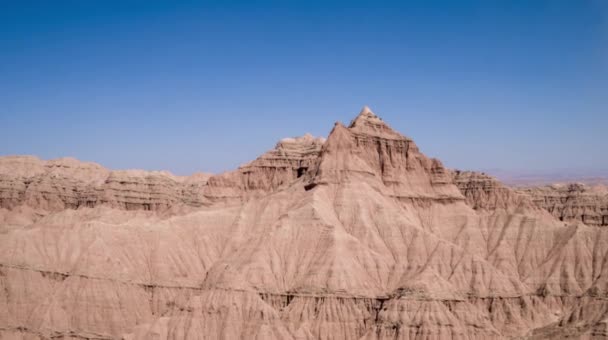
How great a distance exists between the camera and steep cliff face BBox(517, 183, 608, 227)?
180125mm

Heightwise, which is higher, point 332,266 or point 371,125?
point 371,125

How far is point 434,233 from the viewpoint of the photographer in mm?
145250

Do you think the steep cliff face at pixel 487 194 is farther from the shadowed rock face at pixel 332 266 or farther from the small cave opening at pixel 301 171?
the small cave opening at pixel 301 171

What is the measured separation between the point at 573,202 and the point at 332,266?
3165 inches

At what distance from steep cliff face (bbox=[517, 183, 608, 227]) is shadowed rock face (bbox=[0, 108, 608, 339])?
2189 centimetres

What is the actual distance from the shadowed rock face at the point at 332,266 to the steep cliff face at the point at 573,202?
21.9 meters

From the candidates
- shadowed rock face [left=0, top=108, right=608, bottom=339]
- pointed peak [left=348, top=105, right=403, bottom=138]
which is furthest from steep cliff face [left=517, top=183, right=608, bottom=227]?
pointed peak [left=348, top=105, right=403, bottom=138]

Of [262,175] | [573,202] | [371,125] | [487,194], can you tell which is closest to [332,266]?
[371,125]

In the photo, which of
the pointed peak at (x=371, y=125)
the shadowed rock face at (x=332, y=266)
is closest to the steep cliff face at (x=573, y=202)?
the shadowed rock face at (x=332, y=266)

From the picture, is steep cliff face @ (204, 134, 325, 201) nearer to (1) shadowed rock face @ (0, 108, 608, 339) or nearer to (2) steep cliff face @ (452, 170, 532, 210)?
(1) shadowed rock face @ (0, 108, 608, 339)

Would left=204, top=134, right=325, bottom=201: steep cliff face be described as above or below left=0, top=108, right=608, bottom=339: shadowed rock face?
above

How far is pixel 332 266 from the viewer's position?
400 ft

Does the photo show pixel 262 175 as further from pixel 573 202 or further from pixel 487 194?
pixel 573 202

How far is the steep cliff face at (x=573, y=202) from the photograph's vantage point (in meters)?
180
